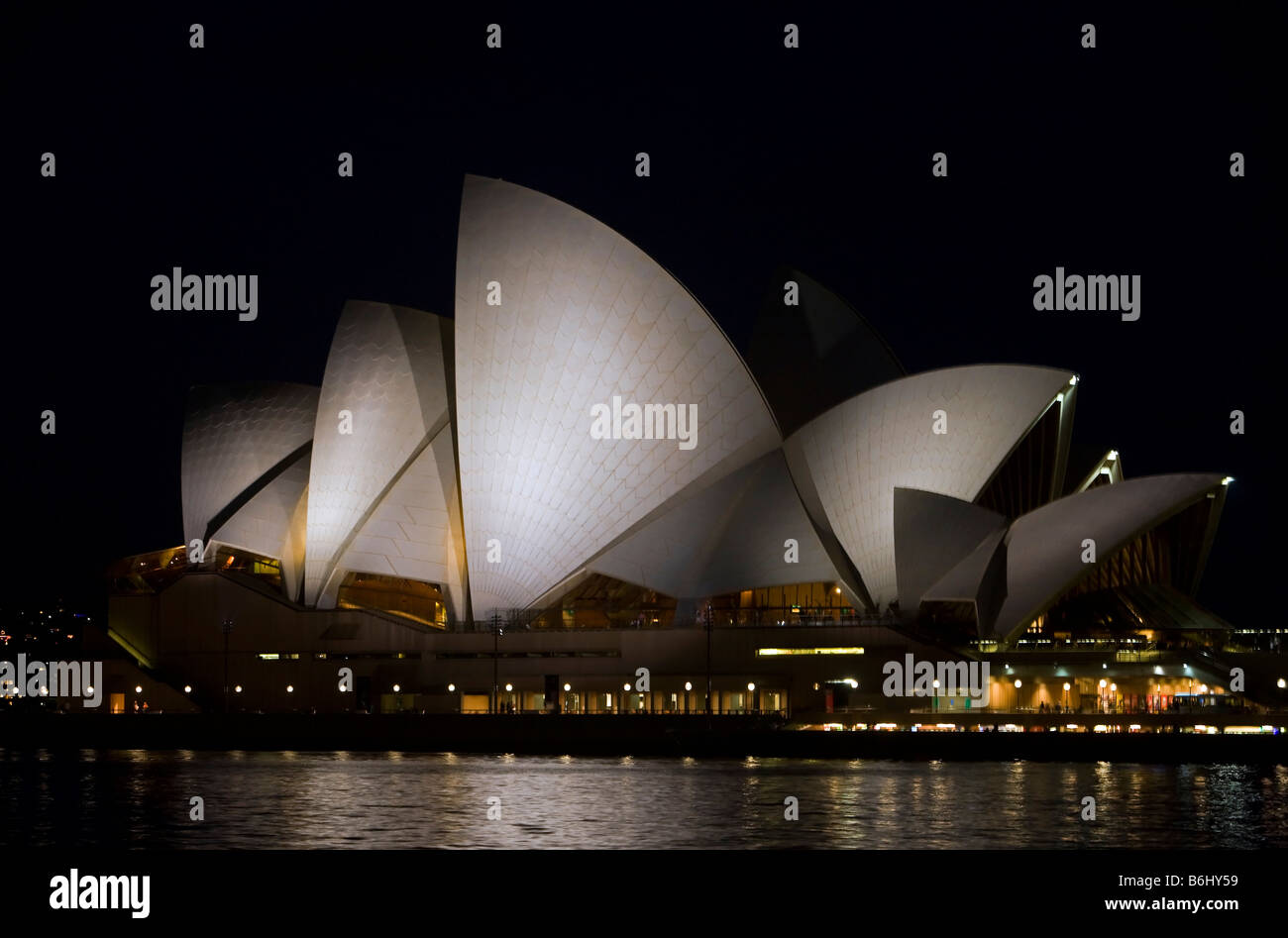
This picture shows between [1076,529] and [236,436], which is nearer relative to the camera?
[1076,529]

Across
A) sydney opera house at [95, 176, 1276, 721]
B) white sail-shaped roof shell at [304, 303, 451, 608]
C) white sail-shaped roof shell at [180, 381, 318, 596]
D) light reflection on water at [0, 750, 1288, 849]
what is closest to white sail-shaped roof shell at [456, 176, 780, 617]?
sydney opera house at [95, 176, 1276, 721]

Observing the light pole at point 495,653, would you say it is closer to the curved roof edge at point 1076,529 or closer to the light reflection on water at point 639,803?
the light reflection on water at point 639,803

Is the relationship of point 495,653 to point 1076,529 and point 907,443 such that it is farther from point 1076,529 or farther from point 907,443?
point 1076,529

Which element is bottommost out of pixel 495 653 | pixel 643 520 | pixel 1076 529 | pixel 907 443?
pixel 495 653

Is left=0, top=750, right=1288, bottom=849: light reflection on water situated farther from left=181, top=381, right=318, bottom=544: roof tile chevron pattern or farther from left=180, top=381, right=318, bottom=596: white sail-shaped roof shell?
left=181, top=381, right=318, bottom=544: roof tile chevron pattern

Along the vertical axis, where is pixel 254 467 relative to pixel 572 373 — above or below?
below

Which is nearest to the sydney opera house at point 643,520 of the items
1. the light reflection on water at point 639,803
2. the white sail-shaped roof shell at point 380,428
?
the white sail-shaped roof shell at point 380,428

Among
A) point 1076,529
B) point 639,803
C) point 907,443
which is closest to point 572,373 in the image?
point 907,443
